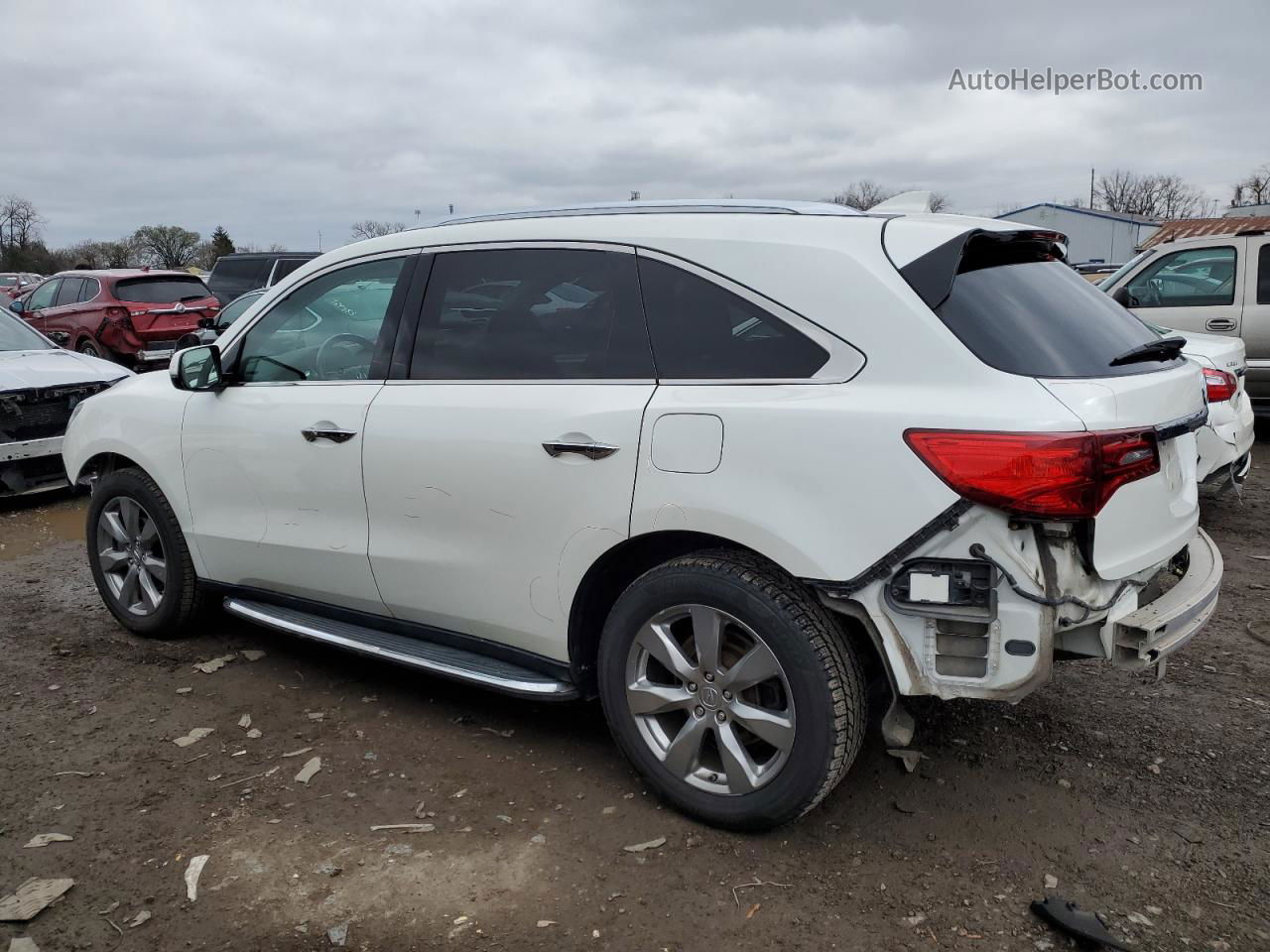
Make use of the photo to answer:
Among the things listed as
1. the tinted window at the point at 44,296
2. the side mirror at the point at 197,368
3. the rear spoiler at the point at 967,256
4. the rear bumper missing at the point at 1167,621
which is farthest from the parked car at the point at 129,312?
the rear bumper missing at the point at 1167,621

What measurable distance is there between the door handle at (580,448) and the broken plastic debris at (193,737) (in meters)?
1.83

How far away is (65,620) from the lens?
17.0ft

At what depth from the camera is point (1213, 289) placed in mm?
9453

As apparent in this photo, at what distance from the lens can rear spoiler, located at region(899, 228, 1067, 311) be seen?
8.95ft

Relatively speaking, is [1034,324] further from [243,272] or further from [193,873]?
[243,272]

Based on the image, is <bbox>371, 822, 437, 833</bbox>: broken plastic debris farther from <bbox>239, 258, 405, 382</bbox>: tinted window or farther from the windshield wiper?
the windshield wiper

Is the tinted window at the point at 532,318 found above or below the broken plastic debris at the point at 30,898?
above

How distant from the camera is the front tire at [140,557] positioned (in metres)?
4.55

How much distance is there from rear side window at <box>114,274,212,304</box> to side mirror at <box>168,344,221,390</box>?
11.4 metres

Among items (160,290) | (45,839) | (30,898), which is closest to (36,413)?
(45,839)

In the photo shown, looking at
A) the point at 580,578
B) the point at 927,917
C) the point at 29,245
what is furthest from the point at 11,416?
the point at 29,245

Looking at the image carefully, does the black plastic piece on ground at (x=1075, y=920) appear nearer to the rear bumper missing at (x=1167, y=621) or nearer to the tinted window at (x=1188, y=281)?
the rear bumper missing at (x=1167, y=621)

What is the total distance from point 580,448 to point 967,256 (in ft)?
4.11

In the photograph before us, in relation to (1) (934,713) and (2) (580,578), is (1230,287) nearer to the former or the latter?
(1) (934,713)
